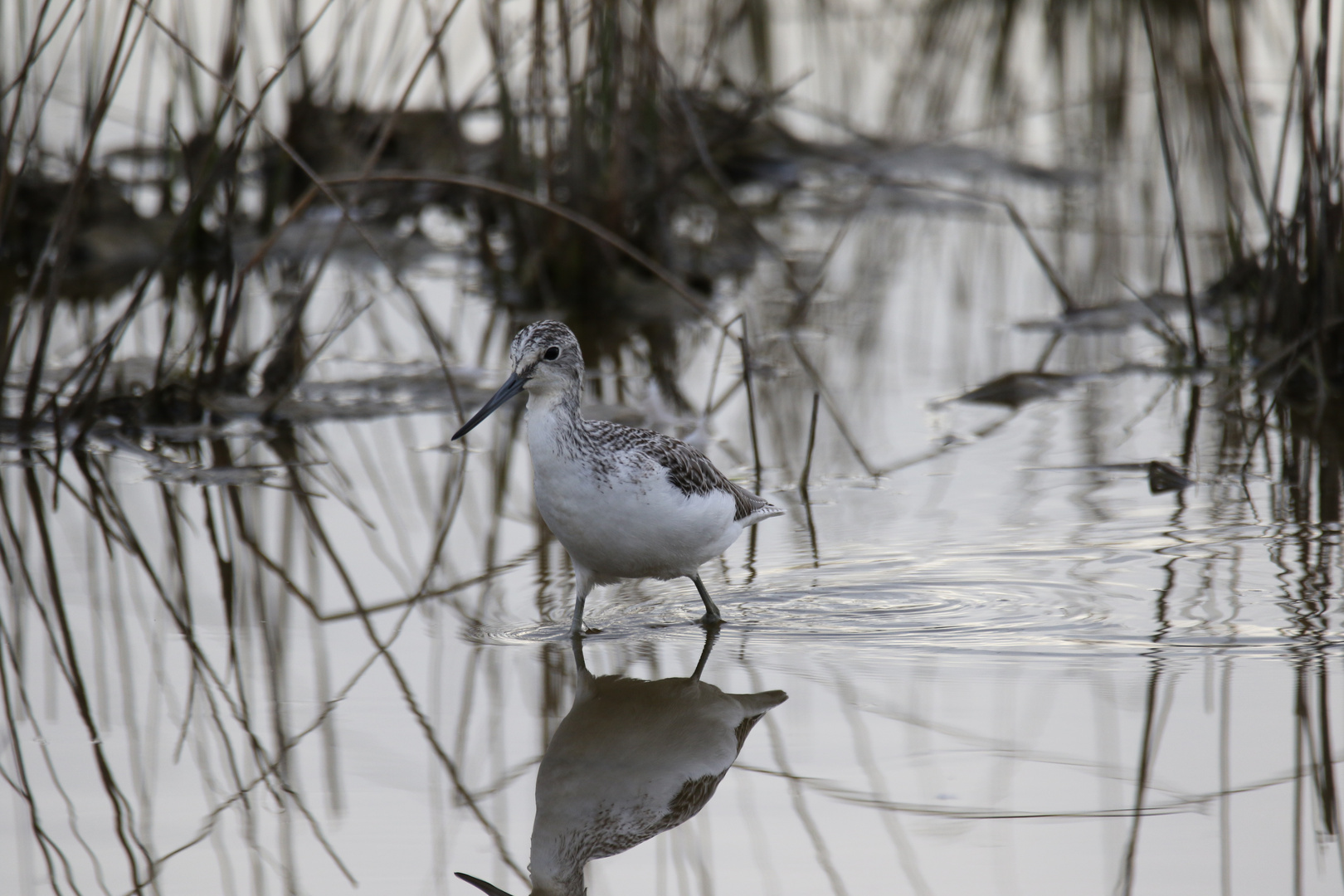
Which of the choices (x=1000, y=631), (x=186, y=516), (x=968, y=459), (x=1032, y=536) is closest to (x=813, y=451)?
(x=968, y=459)

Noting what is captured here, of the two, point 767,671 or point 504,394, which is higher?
point 504,394

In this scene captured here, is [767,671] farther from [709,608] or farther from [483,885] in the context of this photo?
[483,885]

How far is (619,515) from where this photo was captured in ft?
17.0

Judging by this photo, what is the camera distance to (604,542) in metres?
5.22

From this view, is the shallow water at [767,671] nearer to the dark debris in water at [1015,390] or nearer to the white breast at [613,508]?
the white breast at [613,508]

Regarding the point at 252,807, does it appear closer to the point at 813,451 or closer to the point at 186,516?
the point at 186,516

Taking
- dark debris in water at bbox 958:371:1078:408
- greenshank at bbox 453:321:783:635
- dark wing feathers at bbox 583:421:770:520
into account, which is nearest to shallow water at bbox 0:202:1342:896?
greenshank at bbox 453:321:783:635

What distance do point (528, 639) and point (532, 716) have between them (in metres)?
0.64

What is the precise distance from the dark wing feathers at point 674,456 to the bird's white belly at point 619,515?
0.07 metres

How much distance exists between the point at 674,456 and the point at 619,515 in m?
0.39

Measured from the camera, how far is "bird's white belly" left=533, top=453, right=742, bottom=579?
5.19m

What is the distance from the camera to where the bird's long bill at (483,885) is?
3.86 m

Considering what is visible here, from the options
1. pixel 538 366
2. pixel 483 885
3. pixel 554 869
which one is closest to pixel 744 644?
pixel 538 366

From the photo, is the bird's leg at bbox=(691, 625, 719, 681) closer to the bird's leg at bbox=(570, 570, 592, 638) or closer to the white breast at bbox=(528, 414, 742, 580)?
the white breast at bbox=(528, 414, 742, 580)
